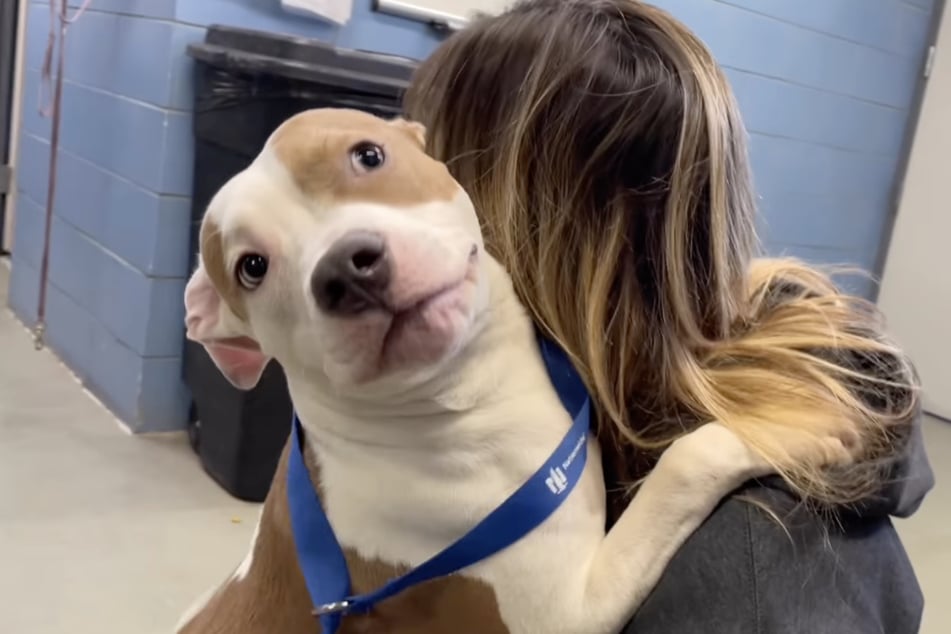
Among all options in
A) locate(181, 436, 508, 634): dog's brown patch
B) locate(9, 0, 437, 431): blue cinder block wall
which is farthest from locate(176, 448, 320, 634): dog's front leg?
locate(9, 0, 437, 431): blue cinder block wall

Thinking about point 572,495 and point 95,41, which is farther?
point 95,41

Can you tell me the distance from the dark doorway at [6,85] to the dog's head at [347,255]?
371 centimetres

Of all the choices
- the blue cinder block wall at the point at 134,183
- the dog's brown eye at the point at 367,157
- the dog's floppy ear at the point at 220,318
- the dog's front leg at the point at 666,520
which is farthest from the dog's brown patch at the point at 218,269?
the blue cinder block wall at the point at 134,183

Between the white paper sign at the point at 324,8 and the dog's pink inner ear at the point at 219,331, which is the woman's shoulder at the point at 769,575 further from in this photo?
the white paper sign at the point at 324,8

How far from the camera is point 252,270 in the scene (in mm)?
962

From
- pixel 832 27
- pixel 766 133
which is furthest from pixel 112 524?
pixel 832 27

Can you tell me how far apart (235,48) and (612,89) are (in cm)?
162

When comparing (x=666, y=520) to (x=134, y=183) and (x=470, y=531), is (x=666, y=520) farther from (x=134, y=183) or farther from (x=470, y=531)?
(x=134, y=183)

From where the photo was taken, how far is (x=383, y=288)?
34.2 inches

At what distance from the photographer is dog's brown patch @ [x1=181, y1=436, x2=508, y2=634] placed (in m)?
0.96

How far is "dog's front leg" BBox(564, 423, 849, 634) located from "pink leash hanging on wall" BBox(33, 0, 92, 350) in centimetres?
243

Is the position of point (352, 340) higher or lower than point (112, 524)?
higher

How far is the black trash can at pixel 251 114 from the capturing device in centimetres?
235

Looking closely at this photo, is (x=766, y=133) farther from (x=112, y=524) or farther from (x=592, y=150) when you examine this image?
(x=592, y=150)
